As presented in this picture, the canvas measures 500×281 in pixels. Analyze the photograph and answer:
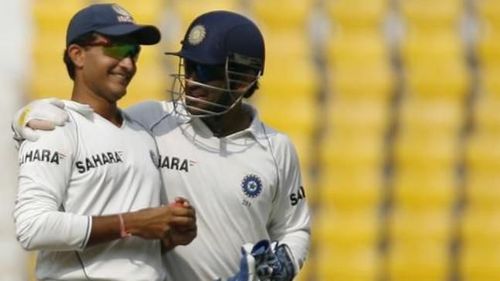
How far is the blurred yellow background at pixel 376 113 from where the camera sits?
21.9ft

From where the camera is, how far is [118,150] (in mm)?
3248

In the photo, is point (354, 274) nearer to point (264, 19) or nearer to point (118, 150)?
point (264, 19)

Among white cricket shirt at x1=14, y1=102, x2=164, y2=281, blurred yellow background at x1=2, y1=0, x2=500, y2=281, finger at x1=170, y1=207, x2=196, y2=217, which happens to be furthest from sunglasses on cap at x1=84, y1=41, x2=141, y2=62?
blurred yellow background at x1=2, y1=0, x2=500, y2=281

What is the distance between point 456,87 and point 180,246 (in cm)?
373

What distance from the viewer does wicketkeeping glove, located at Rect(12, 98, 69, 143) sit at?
125 inches

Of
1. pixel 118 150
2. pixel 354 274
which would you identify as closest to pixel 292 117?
pixel 354 274

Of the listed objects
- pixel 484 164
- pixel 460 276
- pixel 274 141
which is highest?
pixel 274 141

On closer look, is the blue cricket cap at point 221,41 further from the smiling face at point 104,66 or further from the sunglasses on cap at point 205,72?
the smiling face at point 104,66

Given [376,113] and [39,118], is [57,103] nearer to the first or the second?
[39,118]

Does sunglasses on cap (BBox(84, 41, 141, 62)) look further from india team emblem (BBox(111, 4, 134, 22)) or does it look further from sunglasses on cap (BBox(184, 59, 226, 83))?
sunglasses on cap (BBox(184, 59, 226, 83))

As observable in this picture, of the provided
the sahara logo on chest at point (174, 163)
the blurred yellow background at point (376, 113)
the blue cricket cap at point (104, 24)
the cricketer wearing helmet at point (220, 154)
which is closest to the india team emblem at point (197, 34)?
the cricketer wearing helmet at point (220, 154)

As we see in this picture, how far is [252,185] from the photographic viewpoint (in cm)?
354

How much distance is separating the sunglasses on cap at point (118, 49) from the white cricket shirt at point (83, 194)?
14 cm

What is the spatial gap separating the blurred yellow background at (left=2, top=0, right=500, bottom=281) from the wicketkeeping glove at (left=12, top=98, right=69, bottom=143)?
136 inches
